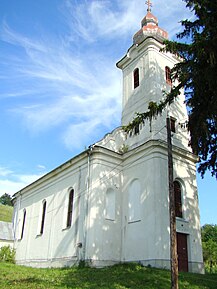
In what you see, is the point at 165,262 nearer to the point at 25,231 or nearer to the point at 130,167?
the point at 130,167

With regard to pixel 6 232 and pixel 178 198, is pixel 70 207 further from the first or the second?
pixel 6 232

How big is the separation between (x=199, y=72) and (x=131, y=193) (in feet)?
34.5

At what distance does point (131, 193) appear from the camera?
850 inches

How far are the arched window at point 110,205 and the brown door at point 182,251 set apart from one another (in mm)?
4488

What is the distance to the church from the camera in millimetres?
19406

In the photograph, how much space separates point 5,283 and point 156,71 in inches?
701

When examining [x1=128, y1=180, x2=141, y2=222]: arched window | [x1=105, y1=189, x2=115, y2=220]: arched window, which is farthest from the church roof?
[x1=128, y1=180, x2=141, y2=222]: arched window

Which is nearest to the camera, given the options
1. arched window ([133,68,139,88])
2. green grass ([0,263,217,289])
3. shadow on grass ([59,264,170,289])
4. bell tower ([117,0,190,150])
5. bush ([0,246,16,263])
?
green grass ([0,263,217,289])

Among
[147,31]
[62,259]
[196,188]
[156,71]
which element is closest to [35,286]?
[62,259]

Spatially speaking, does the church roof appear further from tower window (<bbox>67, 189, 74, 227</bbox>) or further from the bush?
tower window (<bbox>67, 189, 74, 227</bbox>)

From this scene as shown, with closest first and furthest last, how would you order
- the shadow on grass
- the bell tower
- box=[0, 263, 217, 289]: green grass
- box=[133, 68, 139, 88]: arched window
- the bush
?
box=[0, 263, 217, 289]: green grass < the shadow on grass < the bell tower < box=[133, 68, 139, 88]: arched window < the bush

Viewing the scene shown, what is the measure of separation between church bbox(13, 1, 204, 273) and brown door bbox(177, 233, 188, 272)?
59mm

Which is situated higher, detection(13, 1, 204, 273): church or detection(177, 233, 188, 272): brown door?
detection(13, 1, 204, 273): church

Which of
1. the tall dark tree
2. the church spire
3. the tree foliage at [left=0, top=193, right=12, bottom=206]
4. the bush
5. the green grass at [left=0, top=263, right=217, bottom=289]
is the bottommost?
the green grass at [left=0, top=263, right=217, bottom=289]
